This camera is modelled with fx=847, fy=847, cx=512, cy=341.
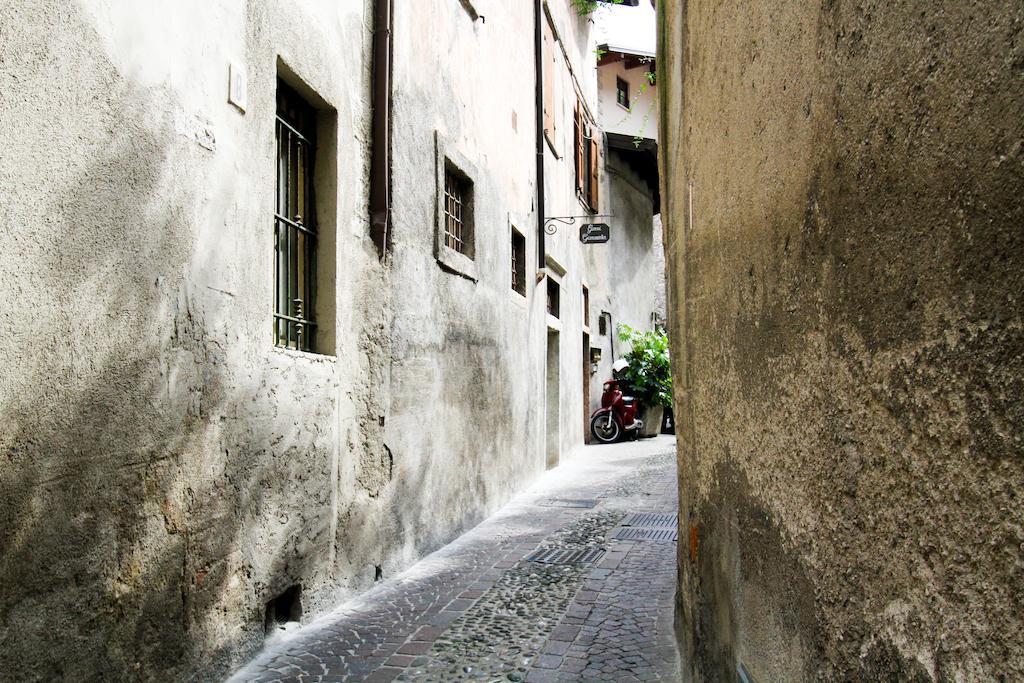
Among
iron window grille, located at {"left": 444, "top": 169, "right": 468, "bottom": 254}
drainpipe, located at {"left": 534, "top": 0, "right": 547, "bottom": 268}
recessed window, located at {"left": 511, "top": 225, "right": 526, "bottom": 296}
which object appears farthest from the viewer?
drainpipe, located at {"left": 534, "top": 0, "right": 547, "bottom": 268}

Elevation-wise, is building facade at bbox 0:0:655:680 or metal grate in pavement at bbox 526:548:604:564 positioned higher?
building facade at bbox 0:0:655:680

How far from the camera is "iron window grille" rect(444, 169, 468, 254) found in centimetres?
700

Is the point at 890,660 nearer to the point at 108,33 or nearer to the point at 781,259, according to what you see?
the point at 781,259

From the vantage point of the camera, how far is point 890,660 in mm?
1355

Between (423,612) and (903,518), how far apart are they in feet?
12.0

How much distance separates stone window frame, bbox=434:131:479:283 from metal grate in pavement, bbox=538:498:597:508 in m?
2.40

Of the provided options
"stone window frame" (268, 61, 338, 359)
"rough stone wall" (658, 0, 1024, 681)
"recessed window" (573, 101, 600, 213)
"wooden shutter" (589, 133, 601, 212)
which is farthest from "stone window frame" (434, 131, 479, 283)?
"wooden shutter" (589, 133, 601, 212)

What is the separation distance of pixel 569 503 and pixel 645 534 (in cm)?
182

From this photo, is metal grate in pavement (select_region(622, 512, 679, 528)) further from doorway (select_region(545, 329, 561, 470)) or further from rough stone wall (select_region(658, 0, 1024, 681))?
rough stone wall (select_region(658, 0, 1024, 681))

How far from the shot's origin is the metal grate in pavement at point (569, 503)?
8188mm

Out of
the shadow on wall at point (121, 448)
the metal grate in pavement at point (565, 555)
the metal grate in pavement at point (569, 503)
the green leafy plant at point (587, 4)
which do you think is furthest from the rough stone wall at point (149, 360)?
the green leafy plant at point (587, 4)

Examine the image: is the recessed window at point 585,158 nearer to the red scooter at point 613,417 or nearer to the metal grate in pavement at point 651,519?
the red scooter at point 613,417

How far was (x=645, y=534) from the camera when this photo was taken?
6605 mm

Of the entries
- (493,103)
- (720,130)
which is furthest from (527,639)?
(493,103)
